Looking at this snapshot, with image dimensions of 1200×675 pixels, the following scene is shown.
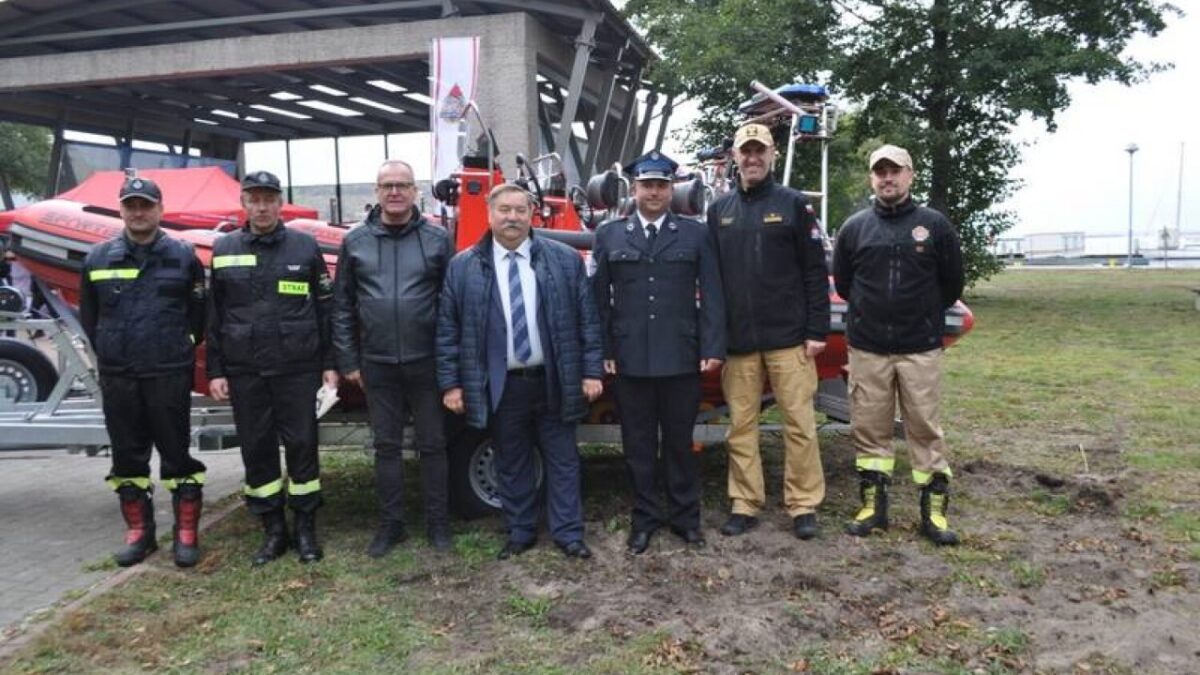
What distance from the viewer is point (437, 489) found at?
475 centimetres

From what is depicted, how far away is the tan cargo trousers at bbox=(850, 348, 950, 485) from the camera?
469 cm

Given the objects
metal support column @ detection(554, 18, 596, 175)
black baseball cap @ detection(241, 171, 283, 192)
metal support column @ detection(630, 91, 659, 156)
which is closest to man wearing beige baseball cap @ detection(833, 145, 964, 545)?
black baseball cap @ detection(241, 171, 283, 192)

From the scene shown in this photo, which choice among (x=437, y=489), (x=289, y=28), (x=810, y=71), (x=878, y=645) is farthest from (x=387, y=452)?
(x=289, y=28)

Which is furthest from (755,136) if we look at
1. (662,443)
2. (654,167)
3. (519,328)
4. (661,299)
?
(662,443)

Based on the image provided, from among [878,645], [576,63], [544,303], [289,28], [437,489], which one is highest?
[289,28]

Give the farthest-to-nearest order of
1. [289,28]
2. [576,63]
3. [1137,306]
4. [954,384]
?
[289,28] → [1137,306] → [576,63] → [954,384]

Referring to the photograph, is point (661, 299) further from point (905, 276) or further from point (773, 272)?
point (905, 276)

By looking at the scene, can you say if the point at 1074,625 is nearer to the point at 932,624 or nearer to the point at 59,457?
the point at 932,624

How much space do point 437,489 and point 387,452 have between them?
32cm

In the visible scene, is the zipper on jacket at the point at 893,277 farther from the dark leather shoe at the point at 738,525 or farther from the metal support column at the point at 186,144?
the metal support column at the point at 186,144

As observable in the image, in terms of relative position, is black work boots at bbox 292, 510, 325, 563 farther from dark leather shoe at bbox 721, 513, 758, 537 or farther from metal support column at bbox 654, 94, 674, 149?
metal support column at bbox 654, 94, 674, 149

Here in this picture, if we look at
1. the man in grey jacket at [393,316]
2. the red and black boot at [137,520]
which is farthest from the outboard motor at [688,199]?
the red and black boot at [137,520]

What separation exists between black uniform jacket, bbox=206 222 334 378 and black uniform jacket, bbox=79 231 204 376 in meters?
0.20

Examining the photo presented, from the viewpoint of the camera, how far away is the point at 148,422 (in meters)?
4.70
